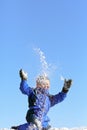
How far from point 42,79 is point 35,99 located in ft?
2.23

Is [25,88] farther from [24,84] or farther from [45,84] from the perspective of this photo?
[45,84]

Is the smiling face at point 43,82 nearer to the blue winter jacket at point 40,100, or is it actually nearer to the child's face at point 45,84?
the child's face at point 45,84

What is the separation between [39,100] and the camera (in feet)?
45.9

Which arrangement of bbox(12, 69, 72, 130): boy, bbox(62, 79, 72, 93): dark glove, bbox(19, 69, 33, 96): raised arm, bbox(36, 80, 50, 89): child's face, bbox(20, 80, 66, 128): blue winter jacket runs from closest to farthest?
bbox(12, 69, 72, 130): boy
bbox(20, 80, 66, 128): blue winter jacket
bbox(19, 69, 33, 96): raised arm
bbox(62, 79, 72, 93): dark glove
bbox(36, 80, 50, 89): child's face

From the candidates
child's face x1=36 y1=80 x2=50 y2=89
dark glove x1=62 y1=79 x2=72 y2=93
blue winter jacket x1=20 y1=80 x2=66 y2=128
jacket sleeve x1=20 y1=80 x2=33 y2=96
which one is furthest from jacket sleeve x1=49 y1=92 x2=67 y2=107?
jacket sleeve x1=20 y1=80 x2=33 y2=96

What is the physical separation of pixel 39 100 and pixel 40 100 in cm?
3

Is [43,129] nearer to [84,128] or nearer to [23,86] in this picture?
[23,86]

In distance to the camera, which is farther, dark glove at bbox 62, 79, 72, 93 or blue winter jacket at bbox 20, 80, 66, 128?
dark glove at bbox 62, 79, 72, 93

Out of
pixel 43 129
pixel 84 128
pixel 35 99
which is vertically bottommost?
pixel 43 129

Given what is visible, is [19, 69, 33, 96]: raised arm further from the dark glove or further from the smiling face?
the dark glove

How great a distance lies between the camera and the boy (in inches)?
525

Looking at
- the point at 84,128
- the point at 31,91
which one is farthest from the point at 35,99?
the point at 84,128

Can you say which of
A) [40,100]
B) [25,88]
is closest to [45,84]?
[40,100]

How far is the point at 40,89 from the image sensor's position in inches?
562
